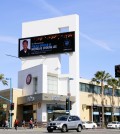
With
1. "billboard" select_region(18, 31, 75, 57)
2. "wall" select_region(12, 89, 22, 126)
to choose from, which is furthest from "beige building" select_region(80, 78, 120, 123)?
"wall" select_region(12, 89, 22, 126)

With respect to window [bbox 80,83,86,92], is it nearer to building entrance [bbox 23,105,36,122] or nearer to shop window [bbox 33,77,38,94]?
shop window [bbox 33,77,38,94]

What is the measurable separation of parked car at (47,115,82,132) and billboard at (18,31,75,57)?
3405 cm

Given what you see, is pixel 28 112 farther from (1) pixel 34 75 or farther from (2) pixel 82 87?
(2) pixel 82 87

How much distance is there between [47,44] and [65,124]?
39.0m

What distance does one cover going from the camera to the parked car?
41.6m

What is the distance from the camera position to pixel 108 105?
92188 millimetres

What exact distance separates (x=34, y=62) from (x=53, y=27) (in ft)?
27.4

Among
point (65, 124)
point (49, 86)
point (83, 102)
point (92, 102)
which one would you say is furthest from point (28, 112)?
point (65, 124)

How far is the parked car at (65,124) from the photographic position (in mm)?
41572

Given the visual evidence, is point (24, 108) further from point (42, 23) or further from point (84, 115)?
point (42, 23)

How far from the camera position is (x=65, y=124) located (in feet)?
138

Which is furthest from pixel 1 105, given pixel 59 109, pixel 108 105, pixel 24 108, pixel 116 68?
pixel 116 68

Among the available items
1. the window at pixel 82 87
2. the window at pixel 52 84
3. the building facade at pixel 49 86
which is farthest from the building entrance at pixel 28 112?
the window at pixel 82 87

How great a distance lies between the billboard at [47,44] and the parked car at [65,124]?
112ft
